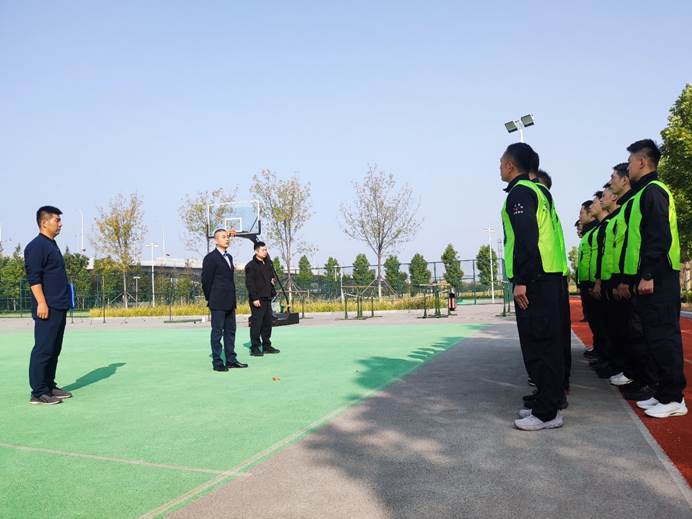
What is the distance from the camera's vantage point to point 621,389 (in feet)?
17.5

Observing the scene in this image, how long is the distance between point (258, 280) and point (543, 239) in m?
6.09

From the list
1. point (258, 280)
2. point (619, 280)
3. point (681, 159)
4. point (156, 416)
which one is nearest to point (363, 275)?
point (681, 159)

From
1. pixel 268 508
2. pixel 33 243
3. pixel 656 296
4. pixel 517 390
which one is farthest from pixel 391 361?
pixel 268 508

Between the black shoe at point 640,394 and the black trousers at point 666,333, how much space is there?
0.53m

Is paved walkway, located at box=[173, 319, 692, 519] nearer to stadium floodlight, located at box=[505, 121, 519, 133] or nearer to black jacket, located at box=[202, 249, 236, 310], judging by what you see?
black jacket, located at box=[202, 249, 236, 310]

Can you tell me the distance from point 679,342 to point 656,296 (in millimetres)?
389

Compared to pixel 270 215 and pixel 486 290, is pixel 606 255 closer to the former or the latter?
Answer: pixel 270 215

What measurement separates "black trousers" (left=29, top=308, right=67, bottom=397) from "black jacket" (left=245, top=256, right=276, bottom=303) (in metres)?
3.73

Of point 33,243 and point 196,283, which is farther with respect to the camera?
point 196,283

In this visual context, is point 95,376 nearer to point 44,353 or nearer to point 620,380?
point 44,353

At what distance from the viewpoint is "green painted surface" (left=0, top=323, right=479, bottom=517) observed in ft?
9.97

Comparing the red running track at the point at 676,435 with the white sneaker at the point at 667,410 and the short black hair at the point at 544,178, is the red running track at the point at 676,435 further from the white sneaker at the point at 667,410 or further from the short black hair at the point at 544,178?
the short black hair at the point at 544,178

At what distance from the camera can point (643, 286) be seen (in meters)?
4.25

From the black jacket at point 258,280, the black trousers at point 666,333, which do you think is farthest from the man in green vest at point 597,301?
the black jacket at point 258,280
